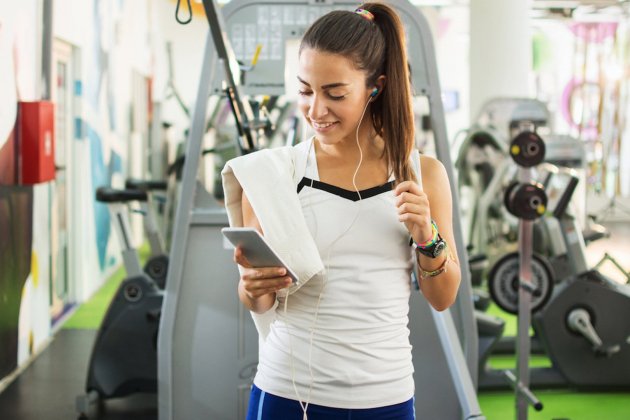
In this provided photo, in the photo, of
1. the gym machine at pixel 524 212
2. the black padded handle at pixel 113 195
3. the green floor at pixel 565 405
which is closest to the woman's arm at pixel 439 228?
the gym machine at pixel 524 212

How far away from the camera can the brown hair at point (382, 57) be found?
136 centimetres

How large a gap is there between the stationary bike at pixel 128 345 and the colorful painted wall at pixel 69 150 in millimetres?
706

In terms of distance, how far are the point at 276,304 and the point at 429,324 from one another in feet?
5.81

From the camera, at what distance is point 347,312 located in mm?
1327

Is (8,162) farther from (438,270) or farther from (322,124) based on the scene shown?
(438,270)

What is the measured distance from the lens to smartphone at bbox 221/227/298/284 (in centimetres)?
122

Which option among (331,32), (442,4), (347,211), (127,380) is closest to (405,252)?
(347,211)

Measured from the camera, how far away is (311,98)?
4.42ft

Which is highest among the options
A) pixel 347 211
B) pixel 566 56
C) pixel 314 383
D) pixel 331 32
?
pixel 566 56

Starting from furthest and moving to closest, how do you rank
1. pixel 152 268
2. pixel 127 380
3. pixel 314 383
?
pixel 152 268, pixel 127 380, pixel 314 383

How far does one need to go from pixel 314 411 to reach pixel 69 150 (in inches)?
221

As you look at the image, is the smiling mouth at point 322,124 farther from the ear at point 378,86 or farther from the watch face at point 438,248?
the watch face at point 438,248

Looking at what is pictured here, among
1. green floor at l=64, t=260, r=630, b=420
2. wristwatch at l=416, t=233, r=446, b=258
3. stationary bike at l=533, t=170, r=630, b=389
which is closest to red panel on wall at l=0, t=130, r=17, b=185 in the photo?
green floor at l=64, t=260, r=630, b=420

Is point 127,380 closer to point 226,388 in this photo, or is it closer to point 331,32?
point 226,388
